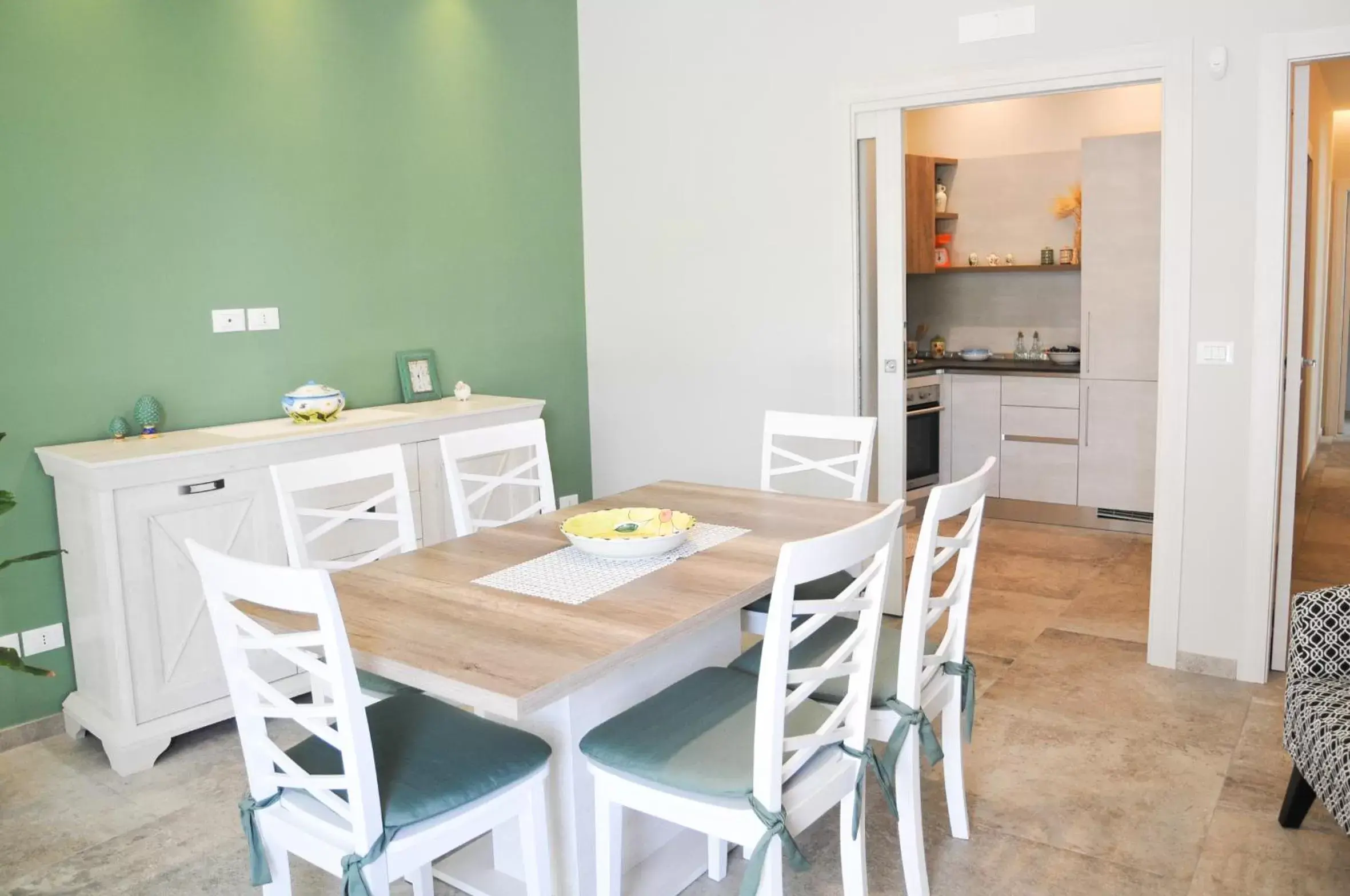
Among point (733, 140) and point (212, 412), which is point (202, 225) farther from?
point (733, 140)

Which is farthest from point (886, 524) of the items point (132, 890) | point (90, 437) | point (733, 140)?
point (733, 140)

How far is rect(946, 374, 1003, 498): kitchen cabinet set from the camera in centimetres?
612

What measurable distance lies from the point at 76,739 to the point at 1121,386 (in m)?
4.97

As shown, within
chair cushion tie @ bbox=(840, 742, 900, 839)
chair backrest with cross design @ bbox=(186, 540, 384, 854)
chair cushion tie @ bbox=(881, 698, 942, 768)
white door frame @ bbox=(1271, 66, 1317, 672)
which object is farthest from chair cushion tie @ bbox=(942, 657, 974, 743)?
white door frame @ bbox=(1271, 66, 1317, 672)

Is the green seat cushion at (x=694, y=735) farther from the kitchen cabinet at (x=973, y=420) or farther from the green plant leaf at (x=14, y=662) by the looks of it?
the kitchen cabinet at (x=973, y=420)

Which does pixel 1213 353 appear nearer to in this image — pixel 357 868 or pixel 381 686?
pixel 381 686

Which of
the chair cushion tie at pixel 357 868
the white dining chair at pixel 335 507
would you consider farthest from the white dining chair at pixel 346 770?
the white dining chair at pixel 335 507

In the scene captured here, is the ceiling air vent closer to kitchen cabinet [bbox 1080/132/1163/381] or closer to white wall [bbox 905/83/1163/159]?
kitchen cabinet [bbox 1080/132/1163/381]

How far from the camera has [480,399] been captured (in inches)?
Answer: 179

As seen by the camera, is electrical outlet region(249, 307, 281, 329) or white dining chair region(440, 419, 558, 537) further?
electrical outlet region(249, 307, 281, 329)

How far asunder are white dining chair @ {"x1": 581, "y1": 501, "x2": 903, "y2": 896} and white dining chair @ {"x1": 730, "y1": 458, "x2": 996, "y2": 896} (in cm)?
13

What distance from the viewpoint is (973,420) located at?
20.4 ft

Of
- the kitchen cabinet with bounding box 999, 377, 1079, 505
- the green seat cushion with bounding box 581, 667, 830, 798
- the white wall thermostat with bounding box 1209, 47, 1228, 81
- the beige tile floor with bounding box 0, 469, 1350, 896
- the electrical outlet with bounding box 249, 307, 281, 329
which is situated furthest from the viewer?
the kitchen cabinet with bounding box 999, 377, 1079, 505

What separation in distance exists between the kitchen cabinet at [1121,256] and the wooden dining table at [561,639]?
3.26m
